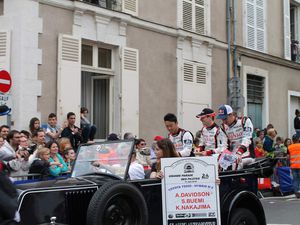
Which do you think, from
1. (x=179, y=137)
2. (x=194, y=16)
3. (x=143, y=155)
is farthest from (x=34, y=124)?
(x=194, y=16)

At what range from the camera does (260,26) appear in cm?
2156

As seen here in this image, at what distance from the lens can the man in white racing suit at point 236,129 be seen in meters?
7.74

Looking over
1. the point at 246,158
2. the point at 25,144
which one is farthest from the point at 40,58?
the point at 246,158

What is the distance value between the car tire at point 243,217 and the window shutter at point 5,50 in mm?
7308

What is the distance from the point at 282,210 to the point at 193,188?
654 centimetres

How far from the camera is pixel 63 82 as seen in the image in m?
13.0

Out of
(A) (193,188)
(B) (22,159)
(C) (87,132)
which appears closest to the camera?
(A) (193,188)

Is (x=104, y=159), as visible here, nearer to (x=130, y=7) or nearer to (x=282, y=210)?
(x=282, y=210)

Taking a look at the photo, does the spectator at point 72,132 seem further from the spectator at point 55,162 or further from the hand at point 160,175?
the hand at point 160,175

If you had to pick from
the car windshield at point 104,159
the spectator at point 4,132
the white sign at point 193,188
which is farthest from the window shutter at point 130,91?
the white sign at point 193,188

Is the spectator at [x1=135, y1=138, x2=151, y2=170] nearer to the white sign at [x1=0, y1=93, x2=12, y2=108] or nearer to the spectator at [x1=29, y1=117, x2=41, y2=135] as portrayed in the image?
the spectator at [x1=29, y1=117, x2=41, y2=135]

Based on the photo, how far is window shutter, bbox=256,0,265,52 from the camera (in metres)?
21.3

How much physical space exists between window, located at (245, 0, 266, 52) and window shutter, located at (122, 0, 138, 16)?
6.49 m

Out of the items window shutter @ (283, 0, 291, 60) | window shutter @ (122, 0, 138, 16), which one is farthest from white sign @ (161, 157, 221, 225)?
window shutter @ (283, 0, 291, 60)
